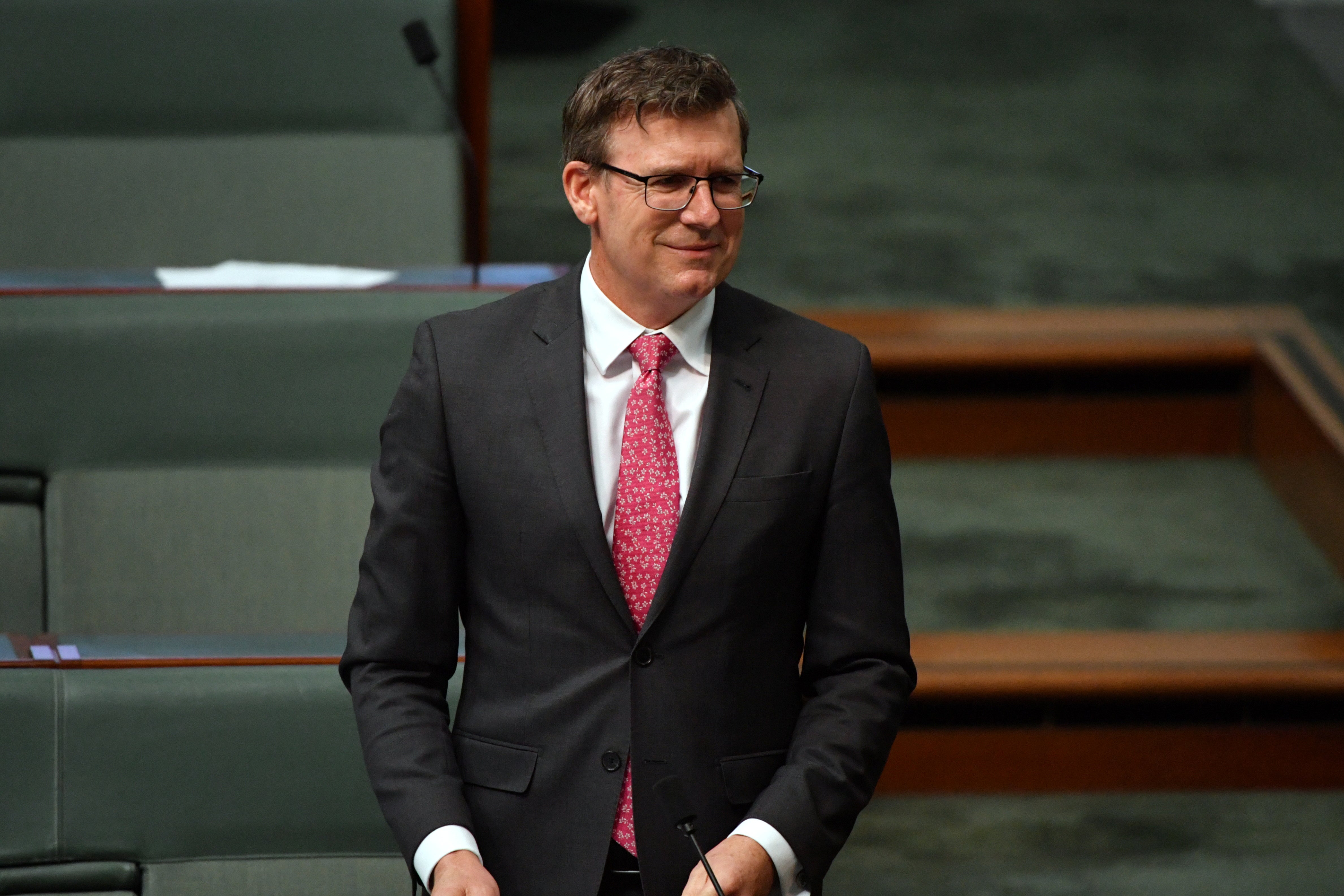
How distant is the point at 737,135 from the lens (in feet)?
2.03

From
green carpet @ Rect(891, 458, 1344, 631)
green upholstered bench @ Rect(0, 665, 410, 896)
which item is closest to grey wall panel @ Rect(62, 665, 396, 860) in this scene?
green upholstered bench @ Rect(0, 665, 410, 896)

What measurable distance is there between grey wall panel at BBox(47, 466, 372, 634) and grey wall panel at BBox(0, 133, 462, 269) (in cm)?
34

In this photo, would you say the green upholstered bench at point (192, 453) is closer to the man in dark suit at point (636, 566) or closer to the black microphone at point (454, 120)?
the black microphone at point (454, 120)

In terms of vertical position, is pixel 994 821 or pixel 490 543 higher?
pixel 490 543

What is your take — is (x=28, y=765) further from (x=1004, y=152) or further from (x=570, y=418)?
(x=1004, y=152)

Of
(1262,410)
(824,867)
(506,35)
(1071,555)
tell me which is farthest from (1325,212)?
(824,867)

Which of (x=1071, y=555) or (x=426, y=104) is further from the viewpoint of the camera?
(x=426, y=104)

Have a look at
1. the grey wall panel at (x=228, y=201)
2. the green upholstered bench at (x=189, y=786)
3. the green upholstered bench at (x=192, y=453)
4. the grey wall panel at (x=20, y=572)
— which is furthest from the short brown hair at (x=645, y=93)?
the grey wall panel at (x=228, y=201)

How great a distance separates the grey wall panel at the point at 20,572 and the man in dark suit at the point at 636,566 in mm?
557

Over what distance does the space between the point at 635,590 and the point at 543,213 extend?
3.88 feet

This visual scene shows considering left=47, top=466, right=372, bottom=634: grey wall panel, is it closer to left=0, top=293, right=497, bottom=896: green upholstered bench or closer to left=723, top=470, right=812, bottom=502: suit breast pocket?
left=0, top=293, right=497, bottom=896: green upholstered bench

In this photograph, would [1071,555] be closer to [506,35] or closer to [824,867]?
[824,867]

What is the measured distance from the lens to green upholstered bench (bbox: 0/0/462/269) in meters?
1.45

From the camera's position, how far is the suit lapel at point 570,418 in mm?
611
